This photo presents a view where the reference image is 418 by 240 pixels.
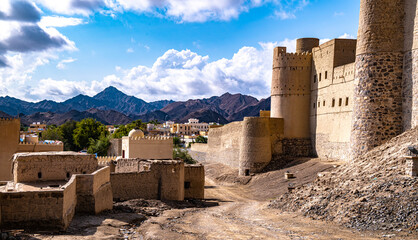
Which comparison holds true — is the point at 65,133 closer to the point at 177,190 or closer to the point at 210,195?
the point at 210,195

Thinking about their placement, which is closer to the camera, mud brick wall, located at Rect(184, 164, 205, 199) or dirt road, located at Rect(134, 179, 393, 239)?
dirt road, located at Rect(134, 179, 393, 239)

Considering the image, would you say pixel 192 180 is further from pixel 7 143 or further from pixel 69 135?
pixel 69 135

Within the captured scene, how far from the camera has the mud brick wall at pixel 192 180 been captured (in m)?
19.3

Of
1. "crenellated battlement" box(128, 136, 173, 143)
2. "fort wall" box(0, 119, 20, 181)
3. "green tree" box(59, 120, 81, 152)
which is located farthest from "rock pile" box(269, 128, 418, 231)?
"green tree" box(59, 120, 81, 152)

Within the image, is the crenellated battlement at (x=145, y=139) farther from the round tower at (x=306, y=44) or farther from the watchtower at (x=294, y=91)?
the round tower at (x=306, y=44)

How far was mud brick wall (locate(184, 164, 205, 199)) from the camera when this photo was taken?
1933 cm

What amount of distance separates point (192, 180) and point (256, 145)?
10316 mm

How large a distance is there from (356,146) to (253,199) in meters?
6.91

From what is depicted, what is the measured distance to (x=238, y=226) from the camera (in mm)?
12516

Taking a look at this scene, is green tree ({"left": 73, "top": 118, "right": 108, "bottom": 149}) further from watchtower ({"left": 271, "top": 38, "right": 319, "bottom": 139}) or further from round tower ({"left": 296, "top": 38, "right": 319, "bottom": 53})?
round tower ({"left": 296, "top": 38, "right": 319, "bottom": 53})

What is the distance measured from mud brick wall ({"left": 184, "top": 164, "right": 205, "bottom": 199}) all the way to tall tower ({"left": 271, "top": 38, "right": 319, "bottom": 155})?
11491 millimetres

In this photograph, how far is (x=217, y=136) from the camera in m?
37.8

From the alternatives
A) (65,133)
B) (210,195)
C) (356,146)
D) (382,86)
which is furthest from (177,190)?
(65,133)

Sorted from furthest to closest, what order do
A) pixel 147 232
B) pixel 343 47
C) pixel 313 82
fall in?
1. pixel 313 82
2. pixel 343 47
3. pixel 147 232
